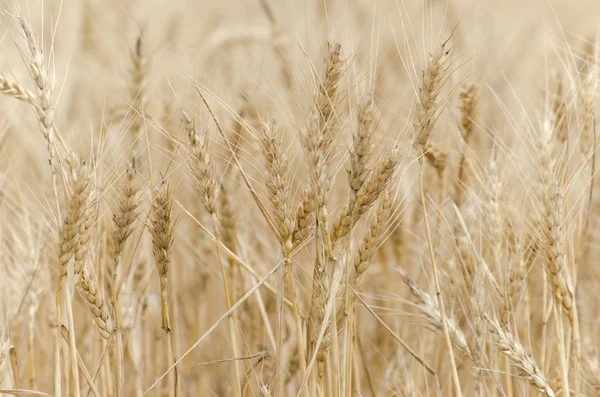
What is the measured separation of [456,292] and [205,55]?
6.04 feet

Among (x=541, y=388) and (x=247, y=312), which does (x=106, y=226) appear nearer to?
(x=247, y=312)

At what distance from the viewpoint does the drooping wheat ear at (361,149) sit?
1.08 metres

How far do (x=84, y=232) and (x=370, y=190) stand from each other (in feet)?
1.59

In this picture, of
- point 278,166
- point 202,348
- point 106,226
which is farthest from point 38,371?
point 278,166

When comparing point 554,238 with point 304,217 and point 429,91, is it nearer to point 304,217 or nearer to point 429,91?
point 429,91

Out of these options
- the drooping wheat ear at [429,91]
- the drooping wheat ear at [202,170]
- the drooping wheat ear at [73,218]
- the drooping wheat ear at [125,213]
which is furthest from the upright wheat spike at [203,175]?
the drooping wheat ear at [429,91]

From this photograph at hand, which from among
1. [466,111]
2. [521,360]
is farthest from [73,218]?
[466,111]

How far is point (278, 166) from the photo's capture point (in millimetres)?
1104

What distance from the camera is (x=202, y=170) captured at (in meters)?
1.20

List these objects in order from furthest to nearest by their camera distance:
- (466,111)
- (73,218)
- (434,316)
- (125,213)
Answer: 1. (466,111)
2. (434,316)
3. (125,213)
4. (73,218)

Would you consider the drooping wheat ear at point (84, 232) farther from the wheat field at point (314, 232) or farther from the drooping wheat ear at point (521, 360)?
the drooping wheat ear at point (521, 360)

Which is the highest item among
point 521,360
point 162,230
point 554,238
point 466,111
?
point 466,111

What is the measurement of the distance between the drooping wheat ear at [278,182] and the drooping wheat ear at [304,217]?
29 mm

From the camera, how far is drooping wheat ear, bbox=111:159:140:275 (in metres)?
1.15
